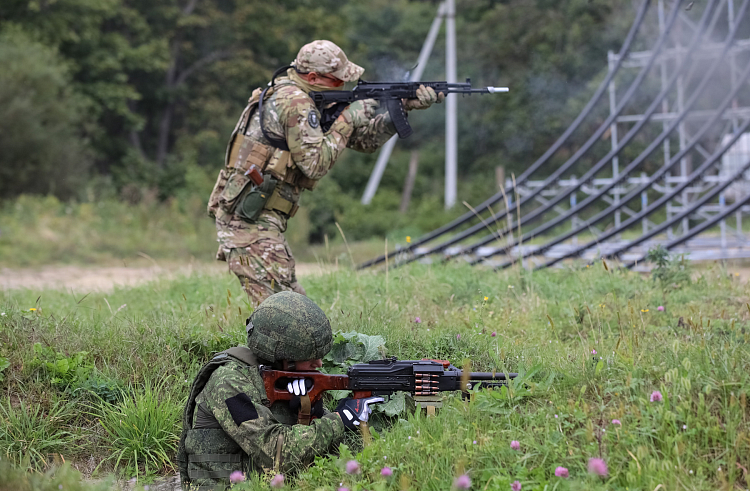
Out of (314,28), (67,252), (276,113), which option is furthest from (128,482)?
(314,28)

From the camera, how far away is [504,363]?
366 centimetres

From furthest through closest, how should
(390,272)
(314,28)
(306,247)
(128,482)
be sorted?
(314,28) < (306,247) < (390,272) < (128,482)

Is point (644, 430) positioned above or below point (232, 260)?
below

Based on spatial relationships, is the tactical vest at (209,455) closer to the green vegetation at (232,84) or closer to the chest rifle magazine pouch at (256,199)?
the chest rifle magazine pouch at (256,199)

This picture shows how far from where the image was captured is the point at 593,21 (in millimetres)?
22359

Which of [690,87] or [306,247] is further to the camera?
[690,87]

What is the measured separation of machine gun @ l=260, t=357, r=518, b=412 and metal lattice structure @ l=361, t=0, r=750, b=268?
2.14 metres

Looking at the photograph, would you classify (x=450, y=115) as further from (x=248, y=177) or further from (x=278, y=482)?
(x=278, y=482)

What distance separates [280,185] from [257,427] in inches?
79.9

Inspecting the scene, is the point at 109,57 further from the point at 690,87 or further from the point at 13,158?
the point at 690,87

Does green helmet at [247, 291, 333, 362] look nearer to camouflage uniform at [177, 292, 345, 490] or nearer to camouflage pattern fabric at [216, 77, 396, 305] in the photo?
camouflage uniform at [177, 292, 345, 490]

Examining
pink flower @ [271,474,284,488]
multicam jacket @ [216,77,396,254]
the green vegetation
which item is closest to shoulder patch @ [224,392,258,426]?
pink flower @ [271,474,284,488]

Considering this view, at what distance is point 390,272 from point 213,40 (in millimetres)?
22216

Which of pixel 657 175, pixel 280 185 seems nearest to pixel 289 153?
pixel 280 185
